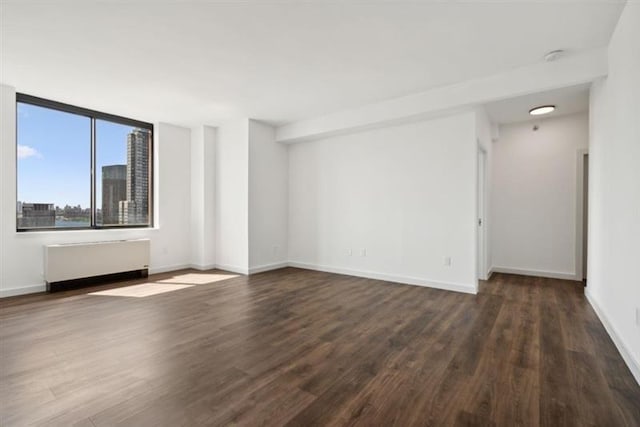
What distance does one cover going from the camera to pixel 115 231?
4.95 metres

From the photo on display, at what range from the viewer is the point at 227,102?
177 inches

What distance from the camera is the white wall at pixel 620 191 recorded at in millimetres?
2111

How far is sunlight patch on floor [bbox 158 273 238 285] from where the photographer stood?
15.7 ft

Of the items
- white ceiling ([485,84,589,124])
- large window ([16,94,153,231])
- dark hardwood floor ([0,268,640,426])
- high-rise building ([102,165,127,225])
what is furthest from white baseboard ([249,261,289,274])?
white ceiling ([485,84,589,124])

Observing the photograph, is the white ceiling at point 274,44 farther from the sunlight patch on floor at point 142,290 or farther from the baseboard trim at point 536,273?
the baseboard trim at point 536,273

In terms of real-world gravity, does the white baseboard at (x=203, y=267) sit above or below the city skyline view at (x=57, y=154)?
below

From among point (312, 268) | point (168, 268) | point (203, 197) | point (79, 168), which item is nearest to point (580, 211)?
point (312, 268)

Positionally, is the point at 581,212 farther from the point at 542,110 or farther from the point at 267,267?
the point at 267,267

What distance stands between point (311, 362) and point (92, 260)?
4103mm

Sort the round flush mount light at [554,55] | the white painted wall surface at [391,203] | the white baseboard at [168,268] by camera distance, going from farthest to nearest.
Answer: the white baseboard at [168,268], the white painted wall surface at [391,203], the round flush mount light at [554,55]

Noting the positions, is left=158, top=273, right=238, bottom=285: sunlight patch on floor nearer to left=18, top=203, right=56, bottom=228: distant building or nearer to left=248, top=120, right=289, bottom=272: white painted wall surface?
left=248, top=120, right=289, bottom=272: white painted wall surface

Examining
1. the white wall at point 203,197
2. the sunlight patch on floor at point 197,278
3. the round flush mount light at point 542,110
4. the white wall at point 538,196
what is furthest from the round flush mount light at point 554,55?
the white wall at point 203,197

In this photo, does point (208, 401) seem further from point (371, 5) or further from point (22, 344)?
point (371, 5)

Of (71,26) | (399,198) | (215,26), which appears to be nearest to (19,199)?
(71,26)
